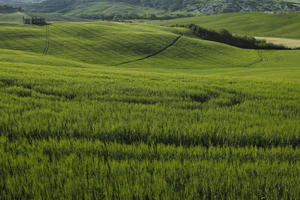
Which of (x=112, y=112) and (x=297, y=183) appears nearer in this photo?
(x=297, y=183)

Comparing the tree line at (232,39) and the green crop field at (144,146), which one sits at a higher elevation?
the tree line at (232,39)

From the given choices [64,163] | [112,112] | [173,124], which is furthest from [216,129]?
[64,163]

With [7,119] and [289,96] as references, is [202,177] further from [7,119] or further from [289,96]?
[289,96]

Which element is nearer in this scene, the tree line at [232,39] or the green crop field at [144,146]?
the green crop field at [144,146]

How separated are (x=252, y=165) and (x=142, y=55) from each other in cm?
6731

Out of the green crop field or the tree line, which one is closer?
the green crop field

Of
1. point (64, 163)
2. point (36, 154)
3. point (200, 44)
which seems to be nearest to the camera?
point (64, 163)

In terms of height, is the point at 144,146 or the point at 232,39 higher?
the point at 232,39

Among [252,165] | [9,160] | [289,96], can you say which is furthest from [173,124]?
[289,96]

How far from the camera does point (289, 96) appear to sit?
8.71 meters

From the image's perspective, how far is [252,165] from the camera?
3172 mm

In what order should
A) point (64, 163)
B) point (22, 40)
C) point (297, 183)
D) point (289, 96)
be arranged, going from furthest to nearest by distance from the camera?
point (22, 40) < point (289, 96) < point (64, 163) < point (297, 183)

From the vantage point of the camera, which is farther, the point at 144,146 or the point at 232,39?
the point at 232,39

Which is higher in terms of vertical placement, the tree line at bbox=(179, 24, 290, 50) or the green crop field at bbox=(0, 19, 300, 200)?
the tree line at bbox=(179, 24, 290, 50)
